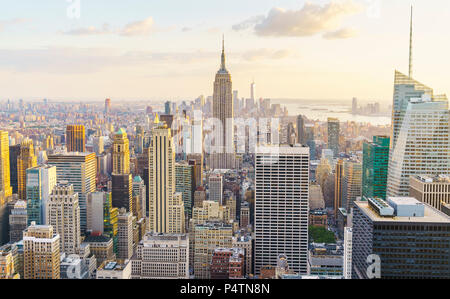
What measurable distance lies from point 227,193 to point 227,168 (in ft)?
2.41

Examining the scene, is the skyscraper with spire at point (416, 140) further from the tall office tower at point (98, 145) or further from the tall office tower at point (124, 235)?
the tall office tower at point (98, 145)

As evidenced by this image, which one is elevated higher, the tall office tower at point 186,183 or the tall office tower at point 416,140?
the tall office tower at point 416,140

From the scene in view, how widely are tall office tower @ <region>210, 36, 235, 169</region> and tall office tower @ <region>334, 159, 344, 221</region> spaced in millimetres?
1654

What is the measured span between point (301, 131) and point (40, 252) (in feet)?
12.3

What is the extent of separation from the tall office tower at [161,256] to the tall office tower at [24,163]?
1854 mm

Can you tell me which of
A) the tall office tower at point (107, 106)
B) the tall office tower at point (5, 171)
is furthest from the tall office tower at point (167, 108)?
the tall office tower at point (5, 171)

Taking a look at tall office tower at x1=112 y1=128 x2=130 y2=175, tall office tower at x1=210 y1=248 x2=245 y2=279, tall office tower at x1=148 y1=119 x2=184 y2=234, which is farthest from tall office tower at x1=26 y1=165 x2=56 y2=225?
tall office tower at x1=210 y1=248 x2=245 y2=279

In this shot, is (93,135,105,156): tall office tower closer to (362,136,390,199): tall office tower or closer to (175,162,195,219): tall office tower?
(175,162,195,219): tall office tower

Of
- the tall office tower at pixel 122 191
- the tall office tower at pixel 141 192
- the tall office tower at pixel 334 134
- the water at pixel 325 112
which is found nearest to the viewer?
the water at pixel 325 112

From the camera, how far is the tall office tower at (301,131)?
4910mm

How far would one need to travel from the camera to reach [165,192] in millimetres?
7355

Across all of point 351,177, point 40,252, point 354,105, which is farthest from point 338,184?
point 40,252

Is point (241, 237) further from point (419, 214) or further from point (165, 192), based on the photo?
point (419, 214)
